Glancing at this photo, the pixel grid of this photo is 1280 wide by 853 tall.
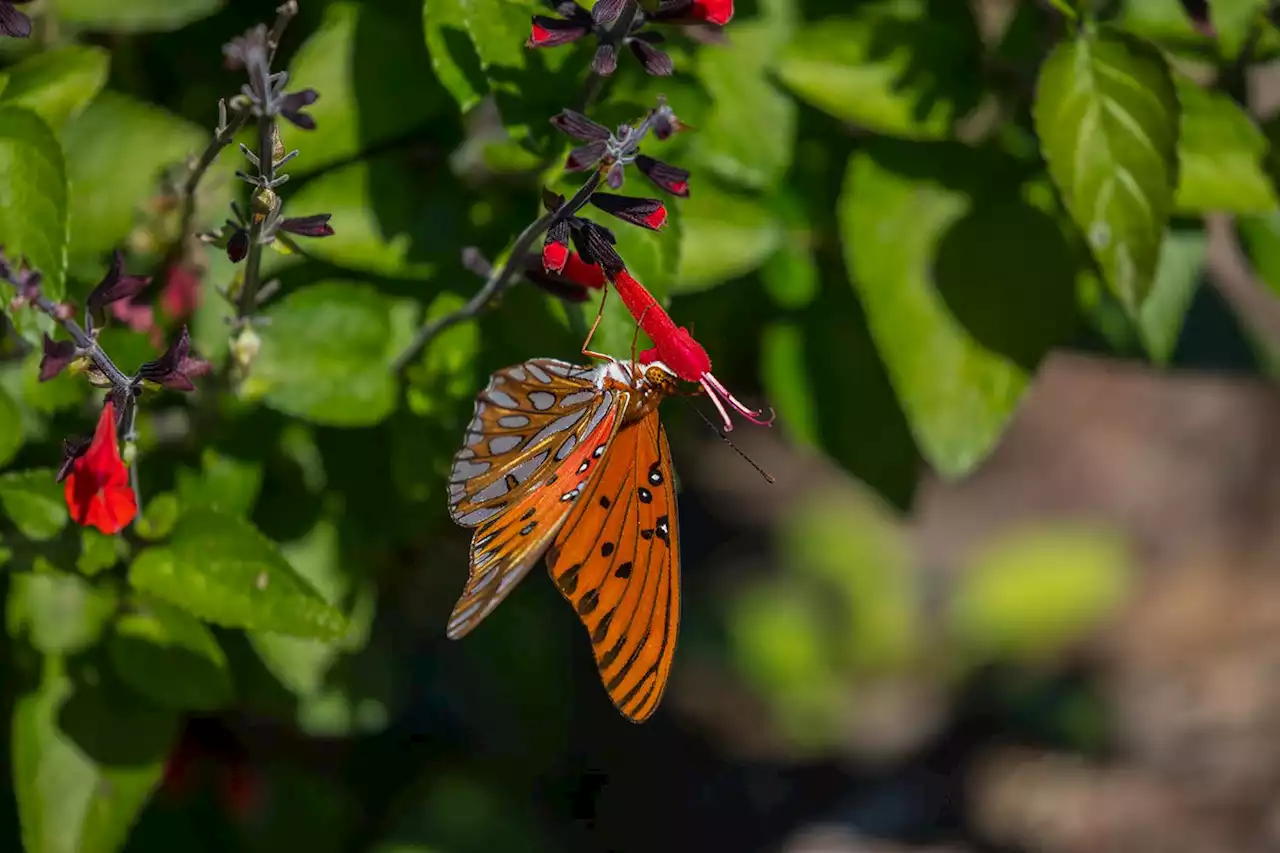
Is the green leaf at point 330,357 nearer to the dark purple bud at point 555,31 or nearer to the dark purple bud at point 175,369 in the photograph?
the dark purple bud at point 175,369

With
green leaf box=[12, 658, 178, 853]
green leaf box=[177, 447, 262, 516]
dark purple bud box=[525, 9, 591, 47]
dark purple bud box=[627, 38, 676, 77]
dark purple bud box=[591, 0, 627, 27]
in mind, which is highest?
dark purple bud box=[591, 0, 627, 27]

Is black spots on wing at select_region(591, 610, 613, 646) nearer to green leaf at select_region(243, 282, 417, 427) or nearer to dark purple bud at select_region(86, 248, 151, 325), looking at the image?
green leaf at select_region(243, 282, 417, 427)

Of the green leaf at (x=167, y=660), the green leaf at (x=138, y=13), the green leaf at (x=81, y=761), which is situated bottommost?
the green leaf at (x=81, y=761)

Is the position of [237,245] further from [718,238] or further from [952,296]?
[952,296]

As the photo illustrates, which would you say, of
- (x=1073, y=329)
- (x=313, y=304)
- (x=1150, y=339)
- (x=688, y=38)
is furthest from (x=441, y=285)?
(x=1150, y=339)

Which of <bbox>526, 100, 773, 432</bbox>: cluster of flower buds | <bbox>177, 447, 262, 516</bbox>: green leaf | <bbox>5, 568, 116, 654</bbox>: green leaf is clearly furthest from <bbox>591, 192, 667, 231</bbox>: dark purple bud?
<bbox>5, 568, 116, 654</bbox>: green leaf

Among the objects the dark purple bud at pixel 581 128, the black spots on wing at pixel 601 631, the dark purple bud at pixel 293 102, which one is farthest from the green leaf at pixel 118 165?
the black spots on wing at pixel 601 631

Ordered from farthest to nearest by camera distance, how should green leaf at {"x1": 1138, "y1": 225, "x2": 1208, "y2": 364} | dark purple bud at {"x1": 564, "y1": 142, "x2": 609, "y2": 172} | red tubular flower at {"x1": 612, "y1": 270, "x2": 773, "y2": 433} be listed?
green leaf at {"x1": 1138, "y1": 225, "x2": 1208, "y2": 364} < red tubular flower at {"x1": 612, "y1": 270, "x2": 773, "y2": 433} < dark purple bud at {"x1": 564, "y1": 142, "x2": 609, "y2": 172}
